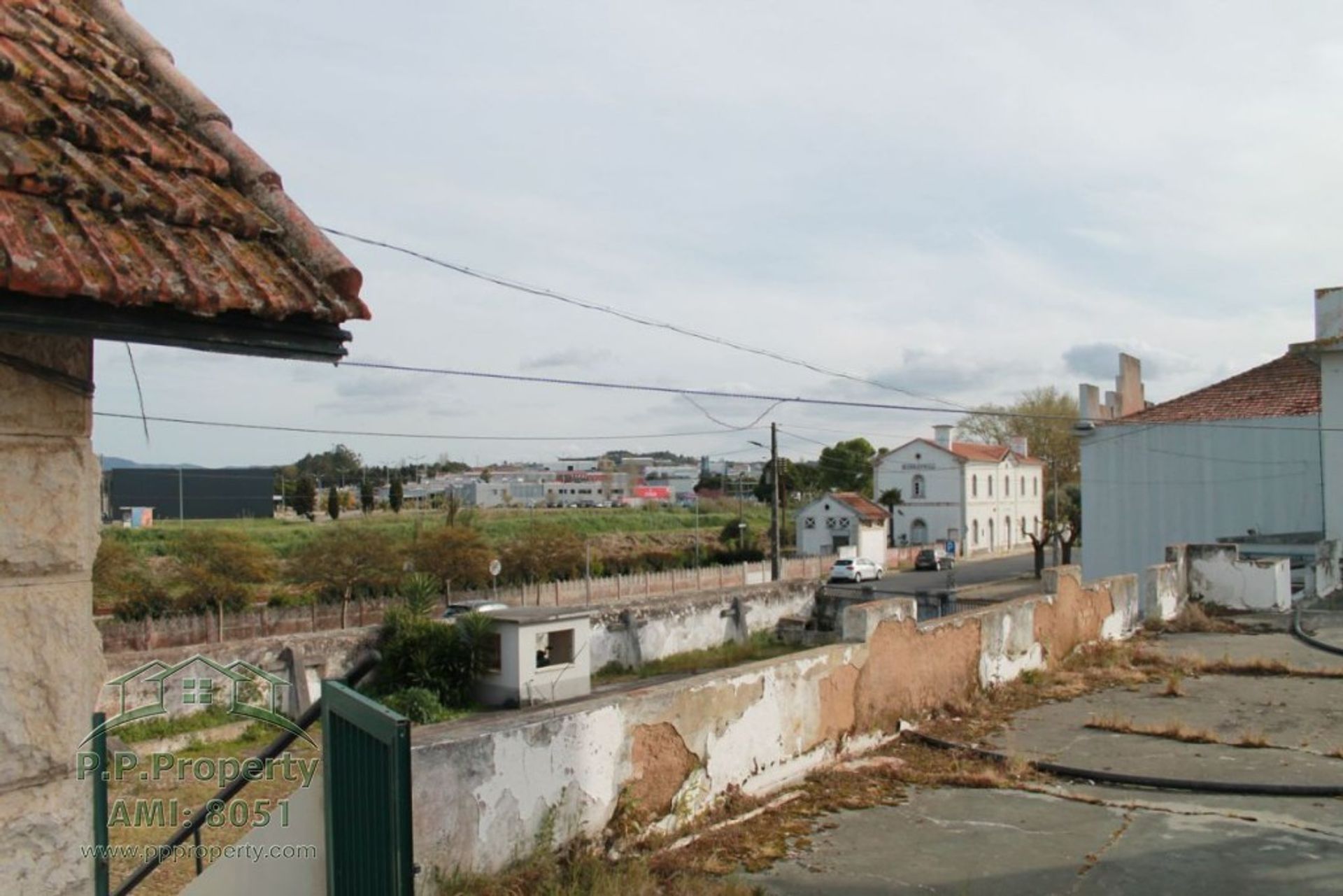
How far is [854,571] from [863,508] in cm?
1001

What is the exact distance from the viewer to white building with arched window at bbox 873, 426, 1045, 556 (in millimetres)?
57188

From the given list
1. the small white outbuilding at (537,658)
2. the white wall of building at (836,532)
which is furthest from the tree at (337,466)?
the small white outbuilding at (537,658)

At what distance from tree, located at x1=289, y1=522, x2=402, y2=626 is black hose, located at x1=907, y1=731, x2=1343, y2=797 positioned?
25.7 metres

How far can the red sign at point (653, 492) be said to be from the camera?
103188 mm

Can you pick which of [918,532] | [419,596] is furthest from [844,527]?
[419,596]

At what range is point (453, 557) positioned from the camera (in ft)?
111

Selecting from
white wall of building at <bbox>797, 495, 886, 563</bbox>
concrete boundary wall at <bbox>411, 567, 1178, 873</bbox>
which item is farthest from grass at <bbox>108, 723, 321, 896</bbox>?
white wall of building at <bbox>797, 495, 886, 563</bbox>

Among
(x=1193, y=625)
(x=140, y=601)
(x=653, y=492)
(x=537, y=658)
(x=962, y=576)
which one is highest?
(x=653, y=492)

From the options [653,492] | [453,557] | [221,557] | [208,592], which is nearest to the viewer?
[208,592]

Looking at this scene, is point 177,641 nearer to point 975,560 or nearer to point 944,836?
point 944,836

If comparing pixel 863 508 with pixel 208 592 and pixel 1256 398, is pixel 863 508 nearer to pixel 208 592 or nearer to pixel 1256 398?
pixel 1256 398

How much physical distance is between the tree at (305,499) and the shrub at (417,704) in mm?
43890

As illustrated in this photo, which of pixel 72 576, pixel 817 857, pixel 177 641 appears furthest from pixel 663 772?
pixel 177 641

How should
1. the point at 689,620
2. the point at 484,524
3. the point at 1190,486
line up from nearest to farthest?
the point at 689,620 < the point at 1190,486 < the point at 484,524
